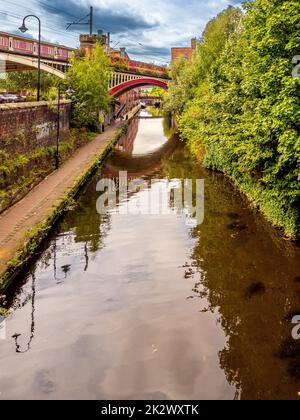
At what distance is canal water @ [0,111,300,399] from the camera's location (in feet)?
24.0

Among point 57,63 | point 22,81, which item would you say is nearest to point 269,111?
point 57,63

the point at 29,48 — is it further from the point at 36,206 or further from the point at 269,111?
the point at 269,111

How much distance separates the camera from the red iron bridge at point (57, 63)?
108 feet

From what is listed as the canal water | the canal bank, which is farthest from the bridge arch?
the canal water

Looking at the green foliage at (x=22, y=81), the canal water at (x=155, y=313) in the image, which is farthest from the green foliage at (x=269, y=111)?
the green foliage at (x=22, y=81)

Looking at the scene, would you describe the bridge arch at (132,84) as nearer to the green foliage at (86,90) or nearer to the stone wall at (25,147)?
the green foliage at (86,90)

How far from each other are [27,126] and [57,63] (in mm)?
24467

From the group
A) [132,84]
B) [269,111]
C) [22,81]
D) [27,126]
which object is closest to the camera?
[269,111]

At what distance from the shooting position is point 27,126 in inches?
767

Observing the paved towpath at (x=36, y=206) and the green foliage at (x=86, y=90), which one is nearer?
the paved towpath at (x=36, y=206)

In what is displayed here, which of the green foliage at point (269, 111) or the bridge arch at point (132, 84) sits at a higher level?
the bridge arch at point (132, 84)

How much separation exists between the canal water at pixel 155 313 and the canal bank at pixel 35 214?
531 millimetres

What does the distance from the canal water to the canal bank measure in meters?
0.53

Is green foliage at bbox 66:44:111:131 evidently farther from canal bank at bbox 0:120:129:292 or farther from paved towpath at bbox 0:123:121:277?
canal bank at bbox 0:120:129:292
